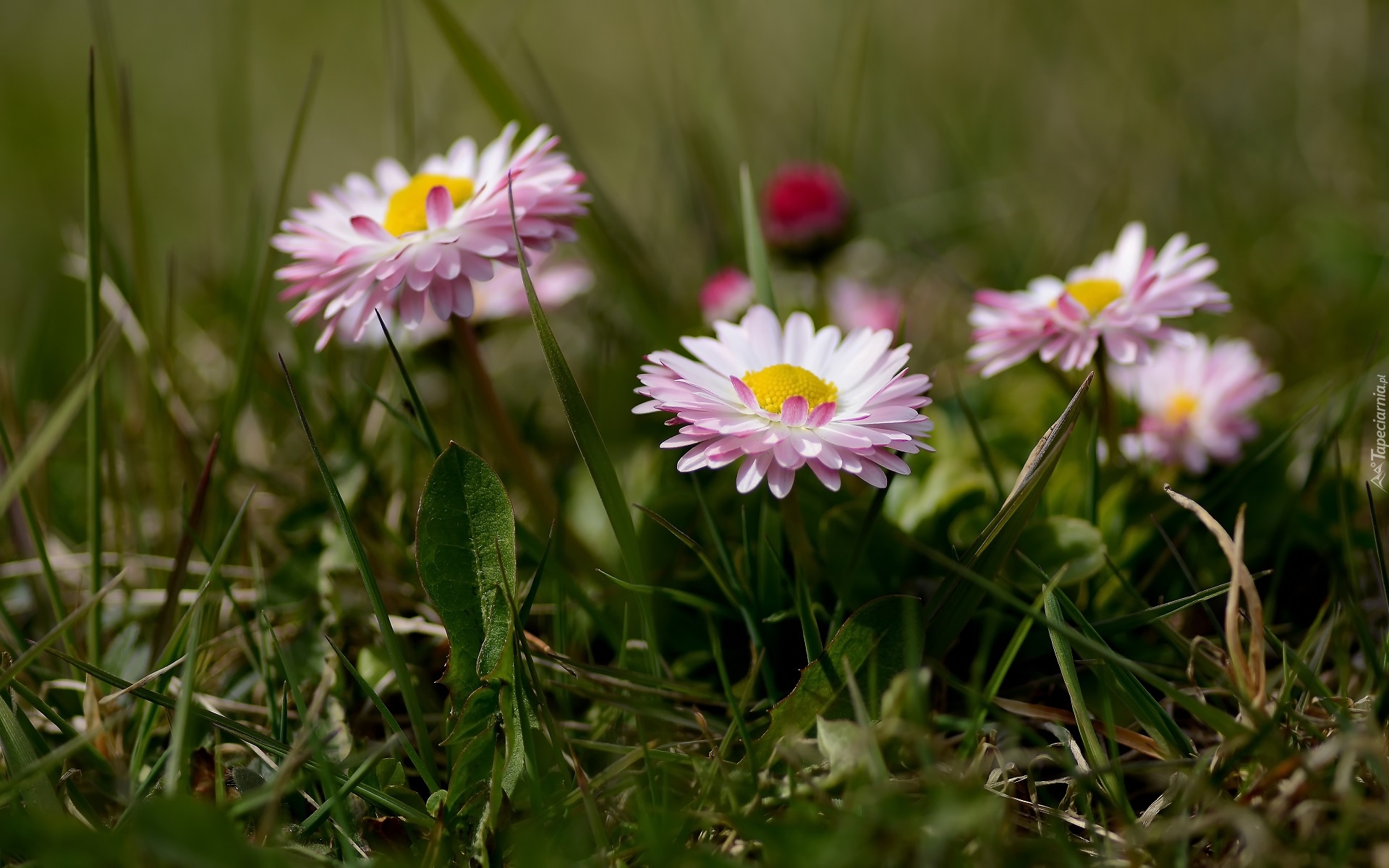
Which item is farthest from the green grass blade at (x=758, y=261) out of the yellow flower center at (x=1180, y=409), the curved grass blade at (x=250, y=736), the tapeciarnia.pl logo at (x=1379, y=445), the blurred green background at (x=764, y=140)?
the tapeciarnia.pl logo at (x=1379, y=445)

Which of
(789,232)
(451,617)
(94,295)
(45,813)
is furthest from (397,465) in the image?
(789,232)

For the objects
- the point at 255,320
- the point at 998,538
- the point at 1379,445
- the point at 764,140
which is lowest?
the point at 1379,445

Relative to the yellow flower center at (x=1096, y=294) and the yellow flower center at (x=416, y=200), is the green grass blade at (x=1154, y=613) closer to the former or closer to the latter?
the yellow flower center at (x=1096, y=294)

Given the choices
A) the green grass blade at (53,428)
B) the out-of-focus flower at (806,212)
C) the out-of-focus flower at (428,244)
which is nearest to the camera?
the green grass blade at (53,428)

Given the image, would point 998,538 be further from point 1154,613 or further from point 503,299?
point 503,299

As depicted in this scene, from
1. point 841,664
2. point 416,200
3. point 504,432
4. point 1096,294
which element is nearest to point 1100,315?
point 1096,294

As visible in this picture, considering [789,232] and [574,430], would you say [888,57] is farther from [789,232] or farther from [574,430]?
[574,430]
